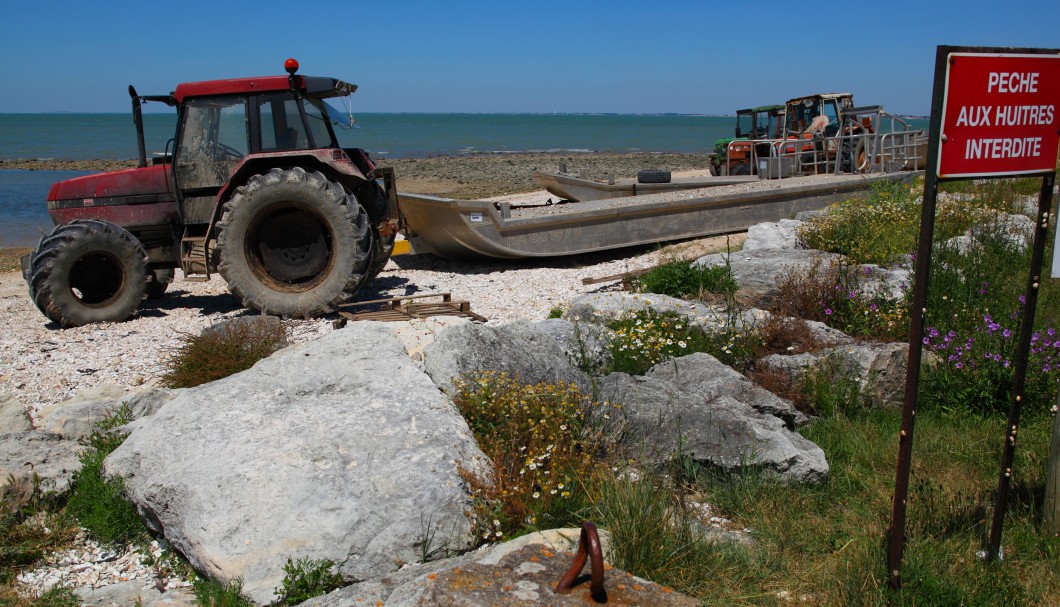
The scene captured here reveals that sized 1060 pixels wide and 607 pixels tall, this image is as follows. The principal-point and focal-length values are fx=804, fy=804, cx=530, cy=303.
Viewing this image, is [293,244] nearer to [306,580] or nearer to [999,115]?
[306,580]

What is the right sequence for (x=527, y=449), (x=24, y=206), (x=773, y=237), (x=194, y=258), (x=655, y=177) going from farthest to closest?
(x=24, y=206), (x=655, y=177), (x=773, y=237), (x=194, y=258), (x=527, y=449)

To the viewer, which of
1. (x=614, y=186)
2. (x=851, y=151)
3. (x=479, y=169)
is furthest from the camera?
(x=479, y=169)

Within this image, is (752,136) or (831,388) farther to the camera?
Answer: (752,136)

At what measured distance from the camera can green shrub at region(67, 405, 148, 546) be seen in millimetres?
3723

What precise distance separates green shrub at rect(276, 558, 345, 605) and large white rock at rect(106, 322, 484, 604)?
0.04 meters

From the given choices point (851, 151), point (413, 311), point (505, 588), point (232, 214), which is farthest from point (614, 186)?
point (505, 588)

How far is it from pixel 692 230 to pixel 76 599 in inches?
329

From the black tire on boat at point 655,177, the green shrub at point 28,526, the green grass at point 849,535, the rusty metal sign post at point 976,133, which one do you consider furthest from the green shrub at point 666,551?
the black tire on boat at point 655,177

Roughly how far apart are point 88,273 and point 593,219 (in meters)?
5.39

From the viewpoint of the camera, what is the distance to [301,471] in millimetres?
3426

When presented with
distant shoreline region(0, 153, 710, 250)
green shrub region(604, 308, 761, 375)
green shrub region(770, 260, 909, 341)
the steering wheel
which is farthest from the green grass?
distant shoreline region(0, 153, 710, 250)

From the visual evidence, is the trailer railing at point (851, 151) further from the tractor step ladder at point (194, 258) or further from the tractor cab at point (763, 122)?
the tractor step ladder at point (194, 258)

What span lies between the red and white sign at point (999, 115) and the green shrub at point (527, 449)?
1.94 meters

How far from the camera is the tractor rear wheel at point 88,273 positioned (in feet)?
23.5
